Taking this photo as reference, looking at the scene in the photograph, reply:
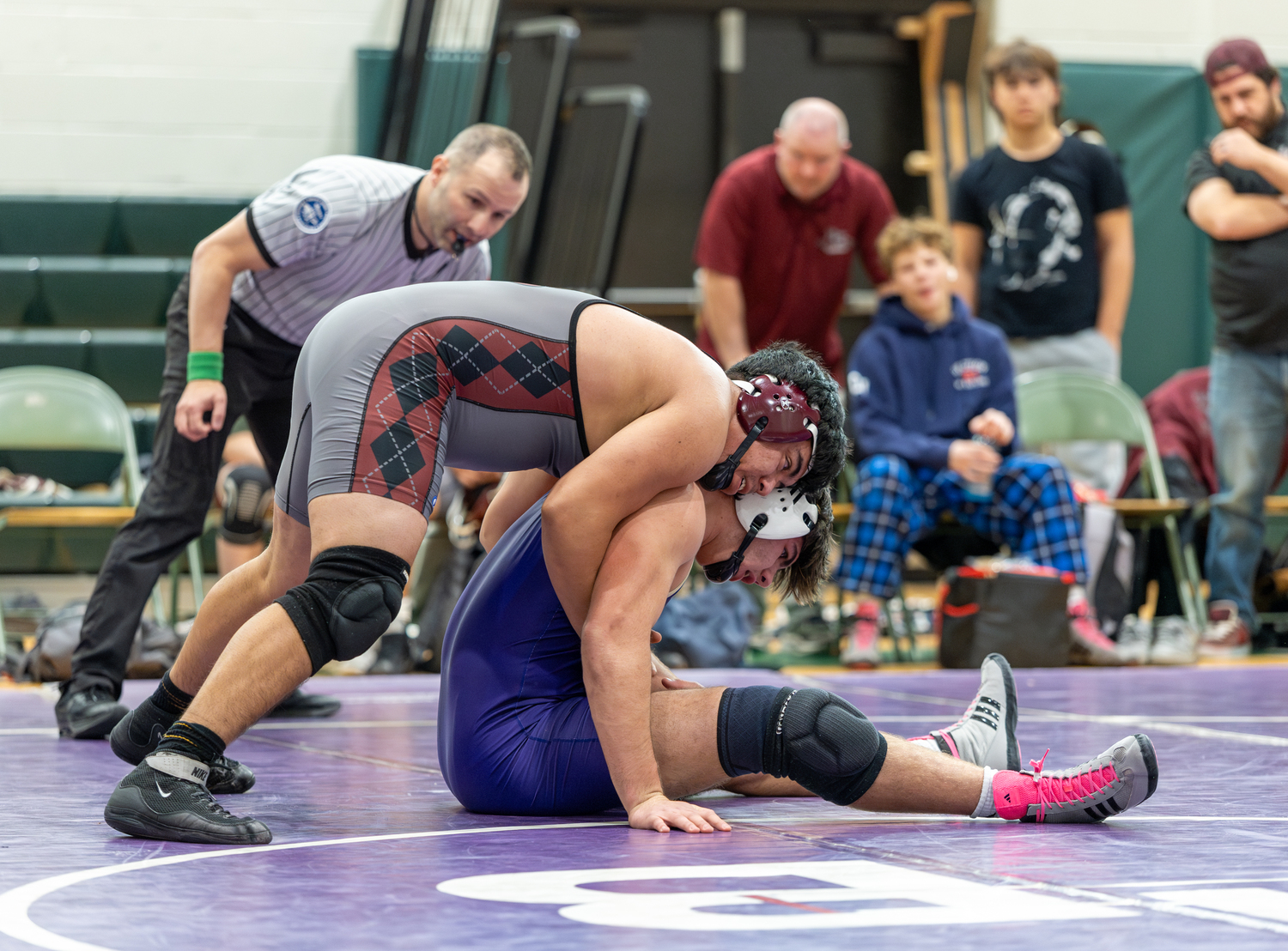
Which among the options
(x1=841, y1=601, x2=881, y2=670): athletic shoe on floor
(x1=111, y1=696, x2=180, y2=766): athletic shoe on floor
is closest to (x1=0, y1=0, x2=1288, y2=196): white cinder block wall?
(x1=841, y1=601, x2=881, y2=670): athletic shoe on floor

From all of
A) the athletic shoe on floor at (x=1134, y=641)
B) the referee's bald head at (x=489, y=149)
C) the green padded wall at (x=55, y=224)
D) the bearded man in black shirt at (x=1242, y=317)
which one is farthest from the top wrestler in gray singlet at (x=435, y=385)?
the green padded wall at (x=55, y=224)

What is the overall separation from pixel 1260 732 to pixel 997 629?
5.37ft

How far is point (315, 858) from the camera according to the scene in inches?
75.7

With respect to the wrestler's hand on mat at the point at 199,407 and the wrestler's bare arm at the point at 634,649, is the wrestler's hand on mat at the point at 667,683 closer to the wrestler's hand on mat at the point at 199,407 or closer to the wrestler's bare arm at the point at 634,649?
the wrestler's bare arm at the point at 634,649

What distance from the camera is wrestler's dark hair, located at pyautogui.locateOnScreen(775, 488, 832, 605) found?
2348mm

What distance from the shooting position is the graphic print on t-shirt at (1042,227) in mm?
5688

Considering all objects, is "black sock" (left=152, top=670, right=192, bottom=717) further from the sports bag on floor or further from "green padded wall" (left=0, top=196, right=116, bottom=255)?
"green padded wall" (left=0, top=196, right=116, bottom=255)

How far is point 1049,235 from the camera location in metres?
5.70

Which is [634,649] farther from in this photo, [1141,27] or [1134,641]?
[1141,27]

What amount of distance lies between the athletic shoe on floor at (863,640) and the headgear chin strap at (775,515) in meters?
2.78

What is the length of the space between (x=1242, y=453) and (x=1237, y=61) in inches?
50.9

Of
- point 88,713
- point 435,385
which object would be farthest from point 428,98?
point 435,385

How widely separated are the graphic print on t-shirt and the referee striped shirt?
281 cm

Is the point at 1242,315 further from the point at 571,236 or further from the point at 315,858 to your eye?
the point at 315,858
